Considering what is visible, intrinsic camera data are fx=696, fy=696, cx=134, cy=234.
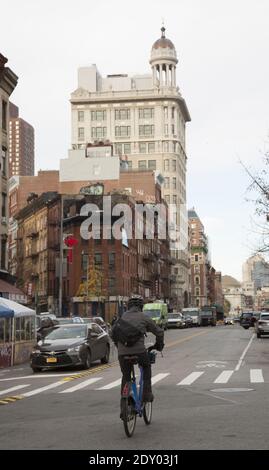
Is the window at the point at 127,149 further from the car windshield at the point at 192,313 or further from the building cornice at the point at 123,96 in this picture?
the car windshield at the point at 192,313

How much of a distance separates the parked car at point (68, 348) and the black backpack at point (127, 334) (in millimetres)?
12222

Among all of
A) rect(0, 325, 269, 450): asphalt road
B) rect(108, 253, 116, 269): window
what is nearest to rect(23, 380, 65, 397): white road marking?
rect(0, 325, 269, 450): asphalt road

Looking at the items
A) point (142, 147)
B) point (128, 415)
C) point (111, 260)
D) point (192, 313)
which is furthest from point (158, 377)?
point (142, 147)

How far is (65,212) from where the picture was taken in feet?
284

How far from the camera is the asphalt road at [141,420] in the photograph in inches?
360

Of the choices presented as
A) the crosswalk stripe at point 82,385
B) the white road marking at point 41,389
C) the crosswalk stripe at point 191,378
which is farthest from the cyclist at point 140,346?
the crosswalk stripe at point 191,378

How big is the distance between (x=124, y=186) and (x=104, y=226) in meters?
33.6

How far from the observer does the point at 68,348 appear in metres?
22.0

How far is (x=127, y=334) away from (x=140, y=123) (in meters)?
151

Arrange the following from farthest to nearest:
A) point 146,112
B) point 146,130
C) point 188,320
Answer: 1. point 146,112
2. point 146,130
3. point 188,320

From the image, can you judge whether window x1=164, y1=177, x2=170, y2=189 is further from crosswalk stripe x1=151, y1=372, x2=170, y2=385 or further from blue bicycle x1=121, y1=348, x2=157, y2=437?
blue bicycle x1=121, y1=348, x2=157, y2=437

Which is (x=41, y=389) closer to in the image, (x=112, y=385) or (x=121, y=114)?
(x=112, y=385)

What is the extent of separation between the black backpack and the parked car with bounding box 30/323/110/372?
12222 mm

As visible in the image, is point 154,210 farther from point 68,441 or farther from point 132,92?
point 68,441
